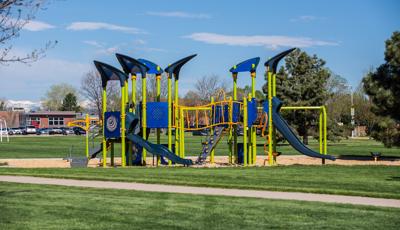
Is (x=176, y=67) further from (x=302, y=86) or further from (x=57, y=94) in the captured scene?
(x=57, y=94)


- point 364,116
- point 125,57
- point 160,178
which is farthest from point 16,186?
point 364,116

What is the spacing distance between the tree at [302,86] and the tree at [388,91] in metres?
19.6

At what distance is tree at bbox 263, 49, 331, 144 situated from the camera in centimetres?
5312

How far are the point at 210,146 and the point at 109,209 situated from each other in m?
16.4

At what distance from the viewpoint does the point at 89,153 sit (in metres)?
30.3

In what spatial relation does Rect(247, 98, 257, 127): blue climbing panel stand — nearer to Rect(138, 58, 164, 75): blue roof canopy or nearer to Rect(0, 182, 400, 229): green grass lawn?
Rect(138, 58, 164, 75): blue roof canopy

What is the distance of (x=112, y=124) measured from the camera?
91.2 feet

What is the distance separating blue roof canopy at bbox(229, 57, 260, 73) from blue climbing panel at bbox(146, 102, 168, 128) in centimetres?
365

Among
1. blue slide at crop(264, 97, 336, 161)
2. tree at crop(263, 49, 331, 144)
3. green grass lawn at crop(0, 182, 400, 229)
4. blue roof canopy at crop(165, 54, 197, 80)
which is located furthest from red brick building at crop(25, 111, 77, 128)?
green grass lawn at crop(0, 182, 400, 229)

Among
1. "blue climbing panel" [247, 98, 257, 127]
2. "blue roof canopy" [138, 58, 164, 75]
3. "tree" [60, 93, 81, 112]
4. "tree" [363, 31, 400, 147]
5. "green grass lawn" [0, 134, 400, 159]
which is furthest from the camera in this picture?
"tree" [60, 93, 81, 112]

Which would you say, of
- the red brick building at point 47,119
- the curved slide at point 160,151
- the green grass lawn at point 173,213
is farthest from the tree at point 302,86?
the red brick building at point 47,119

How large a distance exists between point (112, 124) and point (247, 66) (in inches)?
252

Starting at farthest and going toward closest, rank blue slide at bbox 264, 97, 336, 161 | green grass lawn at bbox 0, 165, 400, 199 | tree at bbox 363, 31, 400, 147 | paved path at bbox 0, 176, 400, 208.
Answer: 1. tree at bbox 363, 31, 400, 147
2. blue slide at bbox 264, 97, 336, 161
3. green grass lawn at bbox 0, 165, 400, 199
4. paved path at bbox 0, 176, 400, 208

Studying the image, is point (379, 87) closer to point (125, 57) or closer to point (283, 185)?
point (125, 57)
